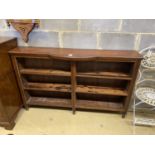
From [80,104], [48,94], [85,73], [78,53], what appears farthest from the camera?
[48,94]

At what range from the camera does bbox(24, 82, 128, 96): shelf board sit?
1.79 metres

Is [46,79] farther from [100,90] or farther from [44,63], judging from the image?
[100,90]

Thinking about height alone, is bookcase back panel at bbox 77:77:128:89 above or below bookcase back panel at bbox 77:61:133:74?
below

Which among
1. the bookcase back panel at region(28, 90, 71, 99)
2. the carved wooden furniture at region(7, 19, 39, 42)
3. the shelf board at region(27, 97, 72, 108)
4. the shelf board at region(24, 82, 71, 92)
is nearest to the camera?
the carved wooden furniture at region(7, 19, 39, 42)

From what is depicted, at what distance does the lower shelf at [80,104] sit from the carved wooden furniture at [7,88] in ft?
0.91

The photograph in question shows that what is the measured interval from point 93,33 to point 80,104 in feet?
3.08

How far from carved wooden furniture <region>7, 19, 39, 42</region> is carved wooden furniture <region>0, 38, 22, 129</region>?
150 mm

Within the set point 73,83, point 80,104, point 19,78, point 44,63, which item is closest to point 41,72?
point 44,63

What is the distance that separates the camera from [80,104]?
194cm

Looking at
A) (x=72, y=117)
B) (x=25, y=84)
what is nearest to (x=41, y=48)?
(x=25, y=84)

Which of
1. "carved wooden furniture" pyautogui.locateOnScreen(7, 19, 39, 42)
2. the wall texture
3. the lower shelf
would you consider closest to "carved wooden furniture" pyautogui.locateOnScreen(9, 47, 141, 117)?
the lower shelf

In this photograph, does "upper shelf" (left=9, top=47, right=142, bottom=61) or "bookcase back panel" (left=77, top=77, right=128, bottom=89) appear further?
"bookcase back panel" (left=77, top=77, right=128, bottom=89)

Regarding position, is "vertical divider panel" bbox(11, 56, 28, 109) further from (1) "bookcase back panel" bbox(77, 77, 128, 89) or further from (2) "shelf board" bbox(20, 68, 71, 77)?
(1) "bookcase back panel" bbox(77, 77, 128, 89)
